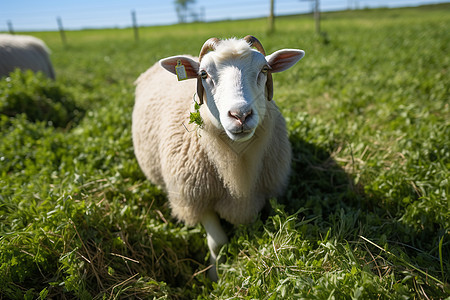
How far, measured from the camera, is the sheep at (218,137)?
2.08 meters

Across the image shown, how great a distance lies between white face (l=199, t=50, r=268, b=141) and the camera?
191cm

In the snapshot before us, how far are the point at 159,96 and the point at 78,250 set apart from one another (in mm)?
1872

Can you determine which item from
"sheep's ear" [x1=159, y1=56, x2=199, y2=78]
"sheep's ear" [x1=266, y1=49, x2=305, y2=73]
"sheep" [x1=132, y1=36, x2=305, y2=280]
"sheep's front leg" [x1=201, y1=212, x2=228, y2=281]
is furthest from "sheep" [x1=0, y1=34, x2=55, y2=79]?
"sheep's ear" [x1=266, y1=49, x2=305, y2=73]

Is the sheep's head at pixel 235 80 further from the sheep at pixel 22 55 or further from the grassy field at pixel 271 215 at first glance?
the sheep at pixel 22 55

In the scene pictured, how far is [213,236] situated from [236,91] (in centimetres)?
150

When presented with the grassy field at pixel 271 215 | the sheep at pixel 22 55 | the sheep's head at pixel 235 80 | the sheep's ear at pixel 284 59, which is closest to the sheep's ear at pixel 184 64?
the sheep's head at pixel 235 80

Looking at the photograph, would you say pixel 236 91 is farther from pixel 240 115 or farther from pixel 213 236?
pixel 213 236

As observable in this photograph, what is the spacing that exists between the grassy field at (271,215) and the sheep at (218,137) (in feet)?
0.84

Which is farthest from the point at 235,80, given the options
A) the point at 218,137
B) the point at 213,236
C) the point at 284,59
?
the point at 213,236

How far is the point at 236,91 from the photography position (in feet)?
6.49

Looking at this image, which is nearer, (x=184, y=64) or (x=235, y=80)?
(x=235, y=80)

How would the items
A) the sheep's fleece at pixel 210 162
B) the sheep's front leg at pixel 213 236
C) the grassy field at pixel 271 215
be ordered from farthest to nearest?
the sheep's front leg at pixel 213 236
the sheep's fleece at pixel 210 162
the grassy field at pixel 271 215

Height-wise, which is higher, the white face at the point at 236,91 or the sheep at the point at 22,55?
the sheep at the point at 22,55

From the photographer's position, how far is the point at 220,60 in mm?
2125
